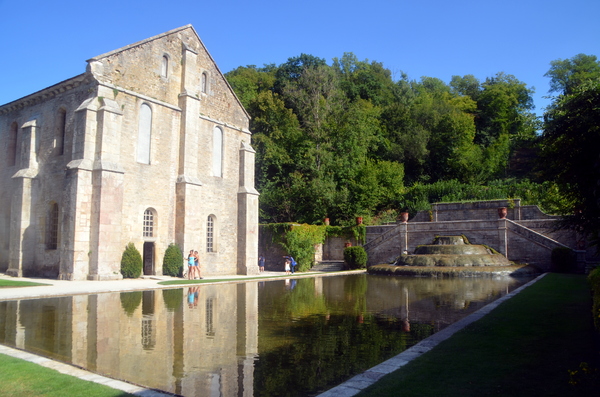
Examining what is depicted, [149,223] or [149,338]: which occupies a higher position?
[149,223]

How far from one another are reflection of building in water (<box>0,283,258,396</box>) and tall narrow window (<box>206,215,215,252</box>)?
14815 mm

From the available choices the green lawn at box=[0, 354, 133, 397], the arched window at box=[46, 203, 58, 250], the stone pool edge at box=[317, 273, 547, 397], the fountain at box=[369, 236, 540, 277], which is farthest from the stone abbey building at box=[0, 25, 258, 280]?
the stone pool edge at box=[317, 273, 547, 397]

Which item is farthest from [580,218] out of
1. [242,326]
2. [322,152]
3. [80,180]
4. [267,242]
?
[322,152]

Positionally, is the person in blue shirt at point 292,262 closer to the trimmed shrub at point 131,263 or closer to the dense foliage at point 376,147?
the dense foliage at point 376,147

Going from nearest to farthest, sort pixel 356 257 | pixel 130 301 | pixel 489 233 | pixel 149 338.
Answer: pixel 149 338
pixel 130 301
pixel 489 233
pixel 356 257

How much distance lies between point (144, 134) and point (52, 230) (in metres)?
7.44

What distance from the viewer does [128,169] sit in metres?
24.7

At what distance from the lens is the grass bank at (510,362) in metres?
5.11

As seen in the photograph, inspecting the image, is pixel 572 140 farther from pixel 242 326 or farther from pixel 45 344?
pixel 45 344

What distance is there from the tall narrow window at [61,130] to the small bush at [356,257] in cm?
2038

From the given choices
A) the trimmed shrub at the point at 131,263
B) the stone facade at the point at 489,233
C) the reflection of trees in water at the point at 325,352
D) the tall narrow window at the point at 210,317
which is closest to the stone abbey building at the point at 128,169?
the trimmed shrub at the point at 131,263

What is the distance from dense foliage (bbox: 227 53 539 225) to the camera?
42.9 metres

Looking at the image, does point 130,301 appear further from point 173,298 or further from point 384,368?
point 384,368

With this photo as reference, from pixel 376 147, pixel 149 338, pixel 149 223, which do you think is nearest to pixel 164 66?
pixel 149 223
